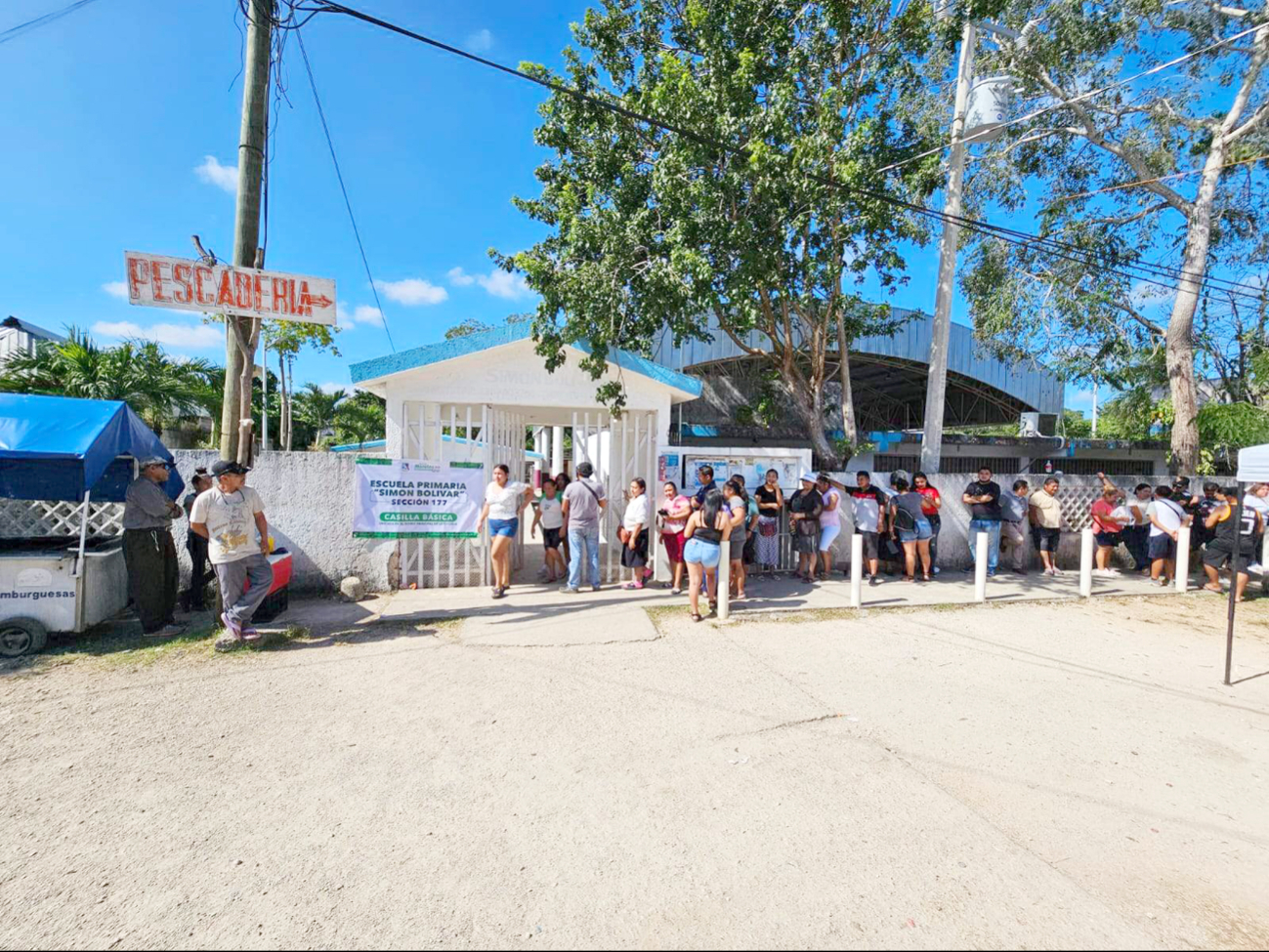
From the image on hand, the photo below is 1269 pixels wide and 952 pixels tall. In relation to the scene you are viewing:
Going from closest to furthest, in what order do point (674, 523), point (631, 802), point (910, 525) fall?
point (631, 802) → point (674, 523) → point (910, 525)

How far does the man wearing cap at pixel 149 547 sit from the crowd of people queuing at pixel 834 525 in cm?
300

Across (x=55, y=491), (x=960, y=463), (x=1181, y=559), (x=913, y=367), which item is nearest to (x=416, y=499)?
(x=55, y=491)

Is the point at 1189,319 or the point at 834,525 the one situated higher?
the point at 1189,319

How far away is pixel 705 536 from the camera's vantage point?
5.84m

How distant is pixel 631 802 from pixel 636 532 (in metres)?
4.47

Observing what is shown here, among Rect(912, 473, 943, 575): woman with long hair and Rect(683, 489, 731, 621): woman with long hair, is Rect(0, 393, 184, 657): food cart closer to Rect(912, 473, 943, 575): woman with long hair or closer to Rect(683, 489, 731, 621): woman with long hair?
Rect(683, 489, 731, 621): woman with long hair

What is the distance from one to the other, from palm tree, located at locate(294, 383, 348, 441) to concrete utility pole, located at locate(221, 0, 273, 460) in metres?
21.8

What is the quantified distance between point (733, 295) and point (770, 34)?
3.85 metres

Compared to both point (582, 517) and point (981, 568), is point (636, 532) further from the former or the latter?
point (981, 568)

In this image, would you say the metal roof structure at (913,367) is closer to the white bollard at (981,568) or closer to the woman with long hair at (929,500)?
the woman with long hair at (929,500)

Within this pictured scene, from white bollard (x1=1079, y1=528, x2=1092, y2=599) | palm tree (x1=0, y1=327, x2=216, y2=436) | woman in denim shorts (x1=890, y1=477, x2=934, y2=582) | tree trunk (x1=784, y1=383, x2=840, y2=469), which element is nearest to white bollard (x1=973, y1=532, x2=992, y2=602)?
woman in denim shorts (x1=890, y1=477, x2=934, y2=582)

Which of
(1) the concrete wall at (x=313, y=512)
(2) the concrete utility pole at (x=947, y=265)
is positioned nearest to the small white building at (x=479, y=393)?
(1) the concrete wall at (x=313, y=512)

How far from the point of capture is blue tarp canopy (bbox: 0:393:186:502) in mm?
4570

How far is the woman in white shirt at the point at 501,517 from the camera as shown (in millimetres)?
6727
